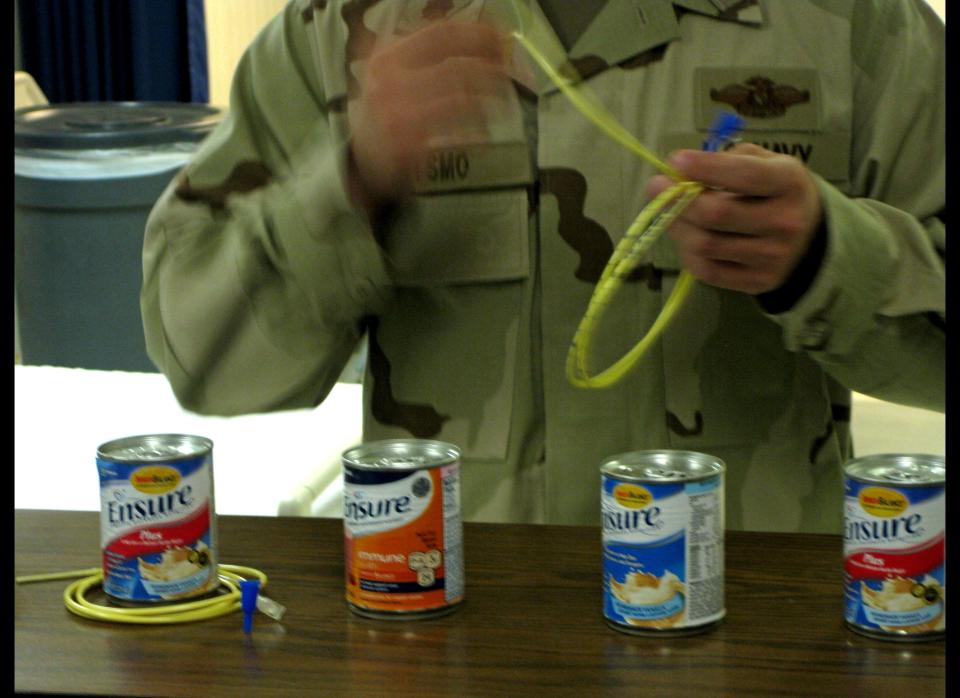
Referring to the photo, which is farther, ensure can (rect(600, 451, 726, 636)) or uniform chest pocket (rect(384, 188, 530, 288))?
uniform chest pocket (rect(384, 188, 530, 288))

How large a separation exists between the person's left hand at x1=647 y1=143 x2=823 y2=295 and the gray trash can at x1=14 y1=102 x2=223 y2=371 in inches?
9.7

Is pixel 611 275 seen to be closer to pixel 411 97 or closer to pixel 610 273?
pixel 610 273

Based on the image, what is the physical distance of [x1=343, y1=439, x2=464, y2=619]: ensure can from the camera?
0.55 meters

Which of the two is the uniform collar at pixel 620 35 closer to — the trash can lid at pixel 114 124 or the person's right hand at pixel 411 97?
the person's right hand at pixel 411 97

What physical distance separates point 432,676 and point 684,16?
1.17 ft

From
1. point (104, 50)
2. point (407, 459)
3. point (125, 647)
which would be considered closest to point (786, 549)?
point (407, 459)

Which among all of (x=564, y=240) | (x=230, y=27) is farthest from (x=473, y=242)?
(x=230, y=27)

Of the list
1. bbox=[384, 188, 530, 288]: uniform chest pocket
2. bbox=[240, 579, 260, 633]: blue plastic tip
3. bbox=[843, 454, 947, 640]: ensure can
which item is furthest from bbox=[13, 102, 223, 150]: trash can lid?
bbox=[843, 454, 947, 640]: ensure can

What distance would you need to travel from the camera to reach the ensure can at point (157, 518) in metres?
0.58

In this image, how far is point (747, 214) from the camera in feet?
1.89

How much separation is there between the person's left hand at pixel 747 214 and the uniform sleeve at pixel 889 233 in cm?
1

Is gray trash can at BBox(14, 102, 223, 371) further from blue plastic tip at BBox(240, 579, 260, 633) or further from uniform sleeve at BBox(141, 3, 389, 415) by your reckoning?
blue plastic tip at BBox(240, 579, 260, 633)

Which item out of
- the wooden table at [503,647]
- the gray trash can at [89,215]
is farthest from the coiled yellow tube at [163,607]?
the gray trash can at [89,215]

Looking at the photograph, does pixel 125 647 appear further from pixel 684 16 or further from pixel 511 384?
pixel 684 16
